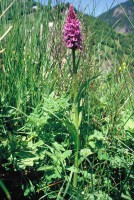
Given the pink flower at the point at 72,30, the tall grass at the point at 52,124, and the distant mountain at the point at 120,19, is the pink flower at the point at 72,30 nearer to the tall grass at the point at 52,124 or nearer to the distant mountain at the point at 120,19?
the tall grass at the point at 52,124

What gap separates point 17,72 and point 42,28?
48 centimetres

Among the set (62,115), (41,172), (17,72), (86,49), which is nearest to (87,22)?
(86,49)

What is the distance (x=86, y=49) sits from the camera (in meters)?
1.79

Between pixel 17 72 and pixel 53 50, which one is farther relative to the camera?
pixel 53 50

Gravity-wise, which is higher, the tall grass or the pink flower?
the pink flower

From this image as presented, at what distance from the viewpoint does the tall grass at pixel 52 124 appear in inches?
47.8

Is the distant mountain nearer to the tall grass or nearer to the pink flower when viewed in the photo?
the tall grass

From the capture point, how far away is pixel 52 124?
1.37 meters

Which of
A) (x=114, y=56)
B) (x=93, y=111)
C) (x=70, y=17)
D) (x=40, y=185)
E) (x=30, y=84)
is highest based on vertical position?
(x=70, y=17)

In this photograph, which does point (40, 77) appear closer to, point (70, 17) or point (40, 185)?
point (70, 17)

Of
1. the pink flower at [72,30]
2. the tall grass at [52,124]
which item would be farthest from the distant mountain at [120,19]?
the pink flower at [72,30]

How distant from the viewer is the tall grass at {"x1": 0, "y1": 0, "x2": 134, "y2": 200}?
1213mm

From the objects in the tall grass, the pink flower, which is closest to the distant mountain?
the tall grass

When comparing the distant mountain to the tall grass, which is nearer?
the tall grass
